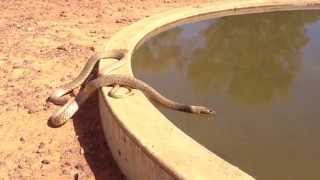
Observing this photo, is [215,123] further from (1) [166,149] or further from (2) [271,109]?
(1) [166,149]

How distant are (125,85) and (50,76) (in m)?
2.06

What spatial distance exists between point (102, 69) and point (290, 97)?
2404 mm

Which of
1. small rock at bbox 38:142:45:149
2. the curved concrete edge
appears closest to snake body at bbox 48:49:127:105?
the curved concrete edge

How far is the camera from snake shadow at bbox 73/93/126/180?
5722 mm

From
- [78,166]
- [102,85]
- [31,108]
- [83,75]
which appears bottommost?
[78,166]

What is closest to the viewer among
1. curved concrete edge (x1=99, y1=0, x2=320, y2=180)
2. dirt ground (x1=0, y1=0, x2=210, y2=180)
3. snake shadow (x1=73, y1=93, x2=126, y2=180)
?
curved concrete edge (x1=99, y1=0, x2=320, y2=180)

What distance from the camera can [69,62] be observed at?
28.2 ft

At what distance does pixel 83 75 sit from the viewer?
25.4ft

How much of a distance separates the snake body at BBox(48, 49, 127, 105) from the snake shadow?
38 centimetres

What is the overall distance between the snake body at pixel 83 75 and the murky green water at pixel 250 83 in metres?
0.34

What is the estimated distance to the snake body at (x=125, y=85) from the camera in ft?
20.5

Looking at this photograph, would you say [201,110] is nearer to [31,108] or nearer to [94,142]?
[94,142]

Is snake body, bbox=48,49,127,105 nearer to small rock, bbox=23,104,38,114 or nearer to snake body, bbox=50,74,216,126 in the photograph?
small rock, bbox=23,104,38,114

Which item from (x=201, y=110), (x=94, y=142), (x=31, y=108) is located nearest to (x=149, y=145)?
(x=201, y=110)
